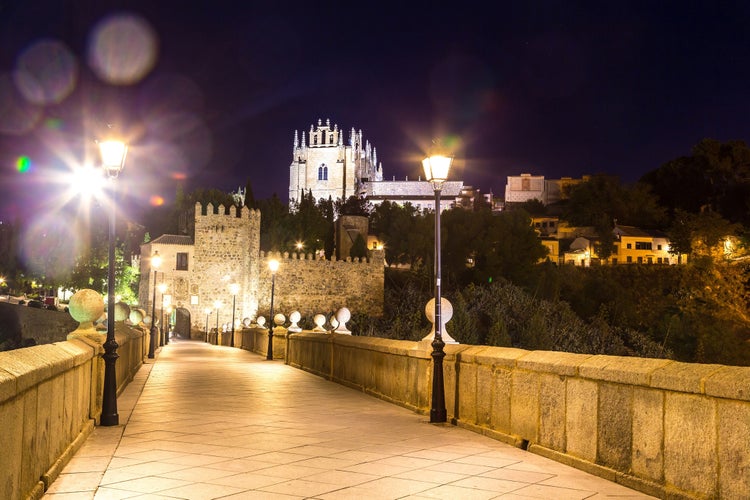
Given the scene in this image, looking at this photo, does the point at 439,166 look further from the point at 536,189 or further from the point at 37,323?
the point at 536,189

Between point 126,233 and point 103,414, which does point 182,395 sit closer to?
point 103,414

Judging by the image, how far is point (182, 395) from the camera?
11391 mm

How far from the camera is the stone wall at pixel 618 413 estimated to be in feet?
14.9

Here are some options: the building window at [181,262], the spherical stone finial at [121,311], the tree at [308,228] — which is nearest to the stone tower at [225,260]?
the building window at [181,262]

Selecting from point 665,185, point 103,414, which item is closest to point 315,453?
point 103,414

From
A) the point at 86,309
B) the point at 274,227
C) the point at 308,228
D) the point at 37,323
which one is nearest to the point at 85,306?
the point at 86,309

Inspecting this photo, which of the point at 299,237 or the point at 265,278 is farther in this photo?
the point at 299,237

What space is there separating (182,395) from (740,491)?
8.61 m

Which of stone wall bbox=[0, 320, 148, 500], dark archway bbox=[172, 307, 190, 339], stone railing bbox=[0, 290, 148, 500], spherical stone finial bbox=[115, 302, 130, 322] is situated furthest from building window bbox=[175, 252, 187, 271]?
stone wall bbox=[0, 320, 148, 500]

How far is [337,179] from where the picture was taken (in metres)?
136

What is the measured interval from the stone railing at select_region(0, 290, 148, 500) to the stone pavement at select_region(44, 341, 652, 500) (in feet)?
0.61

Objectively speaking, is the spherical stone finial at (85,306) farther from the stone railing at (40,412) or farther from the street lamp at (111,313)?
the stone railing at (40,412)

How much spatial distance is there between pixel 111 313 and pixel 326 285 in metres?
56.0

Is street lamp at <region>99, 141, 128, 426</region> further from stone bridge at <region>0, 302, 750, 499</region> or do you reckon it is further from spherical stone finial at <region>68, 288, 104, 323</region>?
spherical stone finial at <region>68, 288, 104, 323</region>
